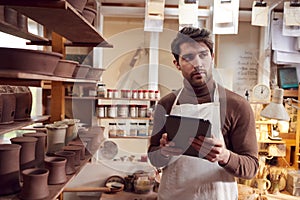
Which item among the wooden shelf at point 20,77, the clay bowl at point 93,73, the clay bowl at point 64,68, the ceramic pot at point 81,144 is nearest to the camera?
the wooden shelf at point 20,77

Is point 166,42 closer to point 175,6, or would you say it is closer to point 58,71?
point 175,6

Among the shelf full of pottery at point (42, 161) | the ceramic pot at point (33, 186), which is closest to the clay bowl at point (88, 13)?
the shelf full of pottery at point (42, 161)

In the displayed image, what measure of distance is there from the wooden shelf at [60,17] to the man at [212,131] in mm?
454

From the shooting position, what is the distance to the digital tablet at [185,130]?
1.15m

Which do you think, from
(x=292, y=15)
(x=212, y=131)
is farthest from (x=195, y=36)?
(x=292, y=15)

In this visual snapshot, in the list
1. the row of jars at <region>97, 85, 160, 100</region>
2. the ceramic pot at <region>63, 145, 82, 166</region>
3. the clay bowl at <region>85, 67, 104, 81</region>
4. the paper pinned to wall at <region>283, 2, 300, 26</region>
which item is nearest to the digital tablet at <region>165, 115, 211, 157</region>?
the ceramic pot at <region>63, 145, 82, 166</region>

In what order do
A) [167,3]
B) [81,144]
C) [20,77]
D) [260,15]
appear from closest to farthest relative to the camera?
[20,77] < [81,144] < [260,15] < [167,3]

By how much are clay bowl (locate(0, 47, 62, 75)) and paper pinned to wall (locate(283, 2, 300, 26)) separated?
1913 mm

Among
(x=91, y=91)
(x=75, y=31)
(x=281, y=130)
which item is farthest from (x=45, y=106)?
(x=281, y=130)

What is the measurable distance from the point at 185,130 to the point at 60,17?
25.5 inches

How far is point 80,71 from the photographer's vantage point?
64.8 inches

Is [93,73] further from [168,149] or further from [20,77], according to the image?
[20,77]

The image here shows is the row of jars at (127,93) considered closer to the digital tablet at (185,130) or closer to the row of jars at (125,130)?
the row of jars at (125,130)

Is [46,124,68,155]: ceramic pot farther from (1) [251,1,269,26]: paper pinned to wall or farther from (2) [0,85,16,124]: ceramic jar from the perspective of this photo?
(1) [251,1,269,26]: paper pinned to wall
